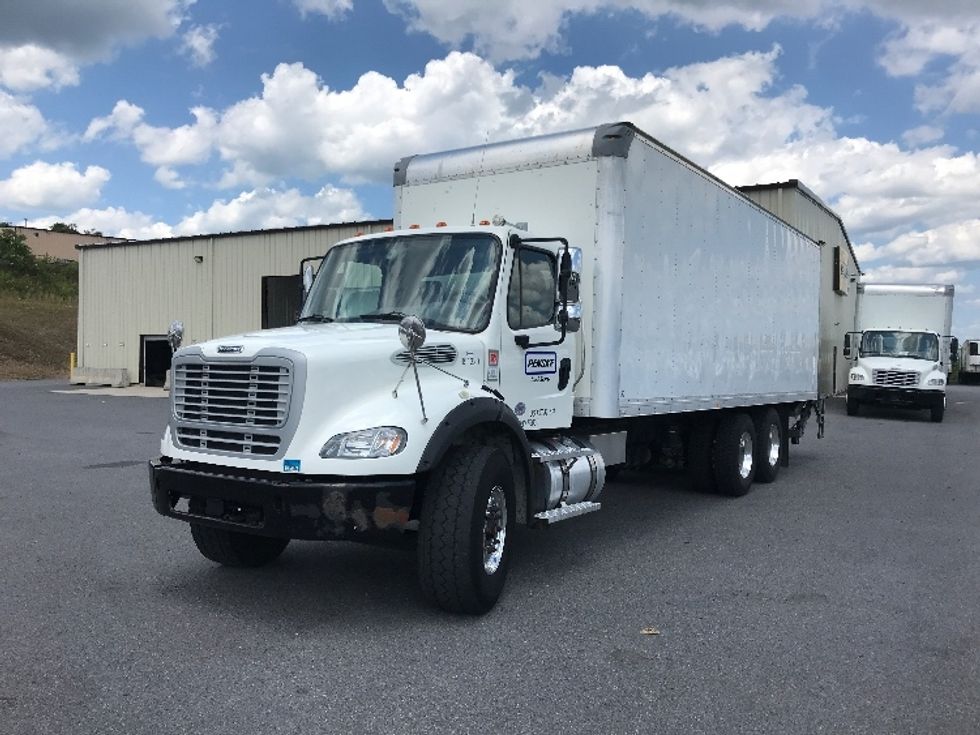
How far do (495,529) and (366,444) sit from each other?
4.03ft

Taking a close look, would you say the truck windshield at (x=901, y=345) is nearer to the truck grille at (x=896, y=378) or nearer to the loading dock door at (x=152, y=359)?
the truck grille at (x=896, y=378)

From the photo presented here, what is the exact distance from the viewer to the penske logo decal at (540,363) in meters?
6.45

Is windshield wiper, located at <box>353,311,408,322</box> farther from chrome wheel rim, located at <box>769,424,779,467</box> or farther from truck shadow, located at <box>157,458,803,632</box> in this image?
chrome wheel rim, located at <box>769,424,779,467</box>

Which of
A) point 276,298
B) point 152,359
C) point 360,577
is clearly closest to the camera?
point 360,577

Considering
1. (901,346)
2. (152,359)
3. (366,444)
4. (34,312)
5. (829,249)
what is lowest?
(152,359)

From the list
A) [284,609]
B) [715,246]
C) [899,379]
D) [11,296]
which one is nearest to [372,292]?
[284,609]

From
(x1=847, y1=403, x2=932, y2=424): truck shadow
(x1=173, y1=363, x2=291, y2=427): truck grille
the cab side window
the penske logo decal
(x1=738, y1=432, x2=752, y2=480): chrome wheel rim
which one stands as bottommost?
(x1=847, y1=403, x2=932, y2=424): truck shadow

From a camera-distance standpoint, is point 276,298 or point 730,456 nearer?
Answer: point 730,456

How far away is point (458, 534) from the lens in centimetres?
524

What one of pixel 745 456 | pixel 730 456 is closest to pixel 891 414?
pixel 745 456

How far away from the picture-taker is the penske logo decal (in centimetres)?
645

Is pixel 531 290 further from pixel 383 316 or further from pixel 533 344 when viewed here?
pixel 383 316

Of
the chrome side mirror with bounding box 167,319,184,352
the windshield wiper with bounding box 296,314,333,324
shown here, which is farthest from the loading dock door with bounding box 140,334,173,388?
the chrome side mirror with bounding box 167,319,184,352

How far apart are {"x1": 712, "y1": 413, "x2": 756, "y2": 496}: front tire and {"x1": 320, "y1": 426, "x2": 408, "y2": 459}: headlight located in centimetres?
608
